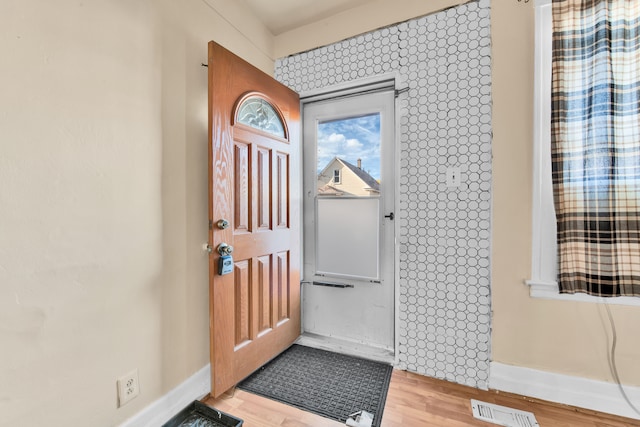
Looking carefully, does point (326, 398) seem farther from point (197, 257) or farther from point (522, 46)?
point (522, 46)

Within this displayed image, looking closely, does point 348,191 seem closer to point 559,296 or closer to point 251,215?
point 251,215

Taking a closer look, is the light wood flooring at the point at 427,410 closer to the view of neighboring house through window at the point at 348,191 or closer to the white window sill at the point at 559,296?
the white window sill at the point at 559,296

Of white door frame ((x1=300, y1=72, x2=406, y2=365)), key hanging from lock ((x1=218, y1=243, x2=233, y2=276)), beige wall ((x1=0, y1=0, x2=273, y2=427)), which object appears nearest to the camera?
beige wall ((x1=0, y1=0, x2=273, y2=427))

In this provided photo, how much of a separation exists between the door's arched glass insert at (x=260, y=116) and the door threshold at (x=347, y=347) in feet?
5.26

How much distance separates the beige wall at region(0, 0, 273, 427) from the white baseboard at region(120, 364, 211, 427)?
4 centimetres

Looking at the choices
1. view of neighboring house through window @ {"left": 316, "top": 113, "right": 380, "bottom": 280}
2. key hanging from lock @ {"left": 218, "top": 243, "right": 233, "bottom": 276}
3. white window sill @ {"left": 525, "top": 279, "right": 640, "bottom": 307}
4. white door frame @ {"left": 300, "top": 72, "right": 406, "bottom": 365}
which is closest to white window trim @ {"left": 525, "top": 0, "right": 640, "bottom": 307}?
white window sill @ {"left": 525, "top": 279, "right": 640, "bottom": 307}

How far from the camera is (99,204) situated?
1150mm

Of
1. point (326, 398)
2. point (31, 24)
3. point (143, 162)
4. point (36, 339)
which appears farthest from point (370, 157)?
point (36, 339)

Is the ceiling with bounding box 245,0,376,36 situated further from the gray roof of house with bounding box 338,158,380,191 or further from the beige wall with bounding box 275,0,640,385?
the gray roof of house with bounding box 338,158,380,191

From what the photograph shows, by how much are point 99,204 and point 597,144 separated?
2.34m

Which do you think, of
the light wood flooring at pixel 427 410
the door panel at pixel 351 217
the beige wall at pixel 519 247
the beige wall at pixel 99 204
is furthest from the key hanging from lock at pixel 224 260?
the beige wall at pixel 519 247

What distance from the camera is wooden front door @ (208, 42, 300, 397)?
59.3 inches

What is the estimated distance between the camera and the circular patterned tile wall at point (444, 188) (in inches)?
65.6

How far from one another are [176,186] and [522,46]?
2.07 metres
